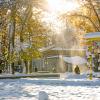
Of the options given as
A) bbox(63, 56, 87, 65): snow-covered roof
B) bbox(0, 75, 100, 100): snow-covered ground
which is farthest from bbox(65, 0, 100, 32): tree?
bbox(63, 56, 87, 65): snow-covered roof

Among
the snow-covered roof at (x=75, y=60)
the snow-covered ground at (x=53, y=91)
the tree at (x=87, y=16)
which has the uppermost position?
the tree at (x=87, y=16)

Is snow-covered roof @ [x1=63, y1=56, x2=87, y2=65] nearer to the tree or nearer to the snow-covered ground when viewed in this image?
the tree

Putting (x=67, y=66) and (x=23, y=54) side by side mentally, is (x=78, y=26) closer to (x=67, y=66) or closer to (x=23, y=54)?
(x=23, y=54)

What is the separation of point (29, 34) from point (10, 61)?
585 centimetres

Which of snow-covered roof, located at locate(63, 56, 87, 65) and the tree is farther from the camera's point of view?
snow-covered roof, located at locate(63, 56, 87, 65)

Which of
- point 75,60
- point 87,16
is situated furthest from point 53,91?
point 75,60

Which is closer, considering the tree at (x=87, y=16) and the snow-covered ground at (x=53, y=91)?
the snow-covered ground at (x=53, y=91)

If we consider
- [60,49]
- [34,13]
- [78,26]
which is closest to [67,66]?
[60,49]

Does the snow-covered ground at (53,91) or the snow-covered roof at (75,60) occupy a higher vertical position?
the snow-covered roof at (75,60)

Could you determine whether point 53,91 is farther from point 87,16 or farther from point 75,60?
point 75,60

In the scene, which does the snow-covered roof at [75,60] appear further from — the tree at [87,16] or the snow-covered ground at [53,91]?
the snow-covered ground at [53,91]

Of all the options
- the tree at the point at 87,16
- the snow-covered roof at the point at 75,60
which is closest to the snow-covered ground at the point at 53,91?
the tree at the point at 87,16

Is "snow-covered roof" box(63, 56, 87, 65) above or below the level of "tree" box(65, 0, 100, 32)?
below

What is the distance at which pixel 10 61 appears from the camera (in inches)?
1497
